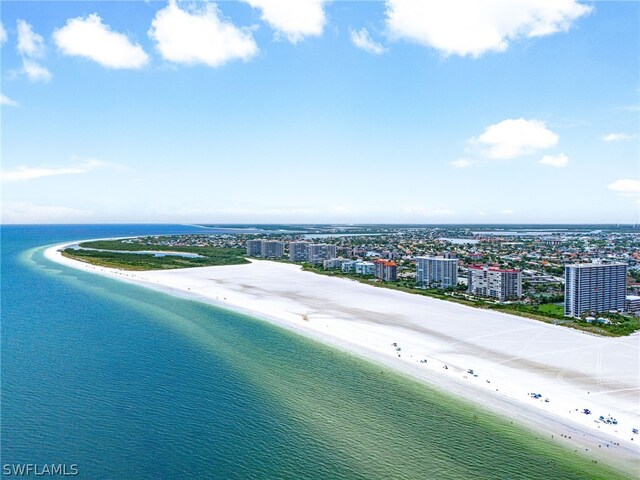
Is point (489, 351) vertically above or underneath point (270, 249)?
underneath

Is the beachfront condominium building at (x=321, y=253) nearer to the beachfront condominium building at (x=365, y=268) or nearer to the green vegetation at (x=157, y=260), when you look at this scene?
the green vegetation at (x=157, y=260)

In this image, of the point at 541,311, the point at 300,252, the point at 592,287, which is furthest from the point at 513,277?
the point at 300,252

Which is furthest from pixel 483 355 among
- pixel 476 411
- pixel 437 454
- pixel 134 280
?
pixel 134 280

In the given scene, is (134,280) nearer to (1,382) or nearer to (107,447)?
(1,382)

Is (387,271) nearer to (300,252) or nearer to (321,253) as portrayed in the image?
(321,253)

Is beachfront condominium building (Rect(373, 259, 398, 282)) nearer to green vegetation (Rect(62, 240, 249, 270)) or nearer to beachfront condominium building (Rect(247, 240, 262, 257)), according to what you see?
green vegetation (Rect(62, 240, 249, 270))
